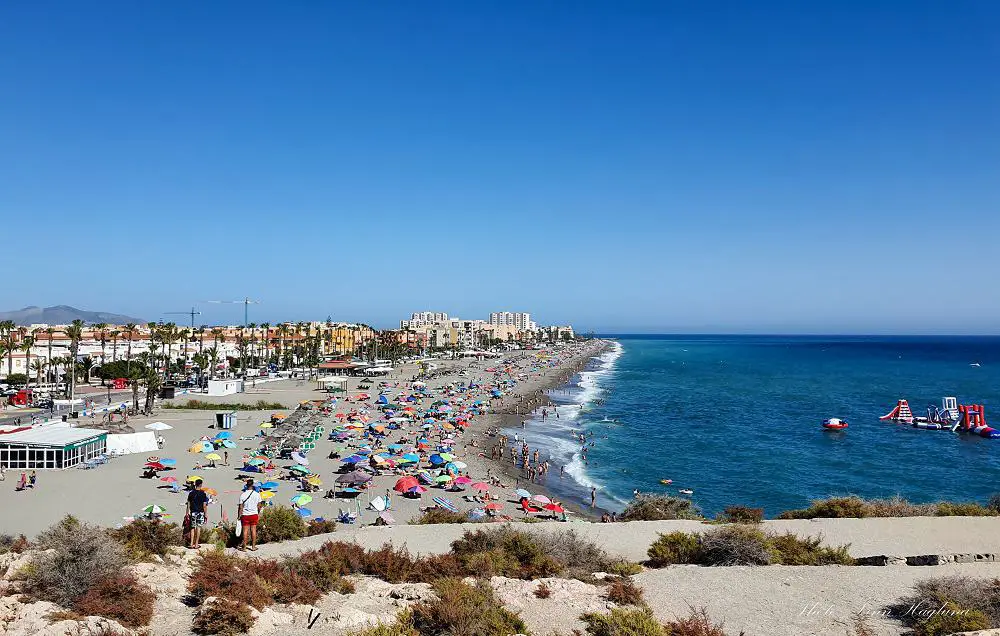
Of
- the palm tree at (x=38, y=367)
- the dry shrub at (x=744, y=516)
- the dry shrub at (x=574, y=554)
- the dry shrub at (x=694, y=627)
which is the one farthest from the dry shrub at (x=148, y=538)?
the palm tree at (x=38, y=367)

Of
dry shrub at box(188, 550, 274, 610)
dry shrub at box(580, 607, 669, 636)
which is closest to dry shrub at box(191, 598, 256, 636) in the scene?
dry shrub at box(188, 550, 274, 610)

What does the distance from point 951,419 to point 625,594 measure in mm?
50064

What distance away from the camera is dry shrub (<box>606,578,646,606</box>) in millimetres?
8586

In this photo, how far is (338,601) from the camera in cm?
806

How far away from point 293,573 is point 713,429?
40284mm

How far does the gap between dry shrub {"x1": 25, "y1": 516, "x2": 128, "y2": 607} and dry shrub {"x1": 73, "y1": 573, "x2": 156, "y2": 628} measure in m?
0.13

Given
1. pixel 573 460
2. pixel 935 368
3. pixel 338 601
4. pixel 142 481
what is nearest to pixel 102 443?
pixel 142 481

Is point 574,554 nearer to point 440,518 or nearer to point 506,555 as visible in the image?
point 506,555

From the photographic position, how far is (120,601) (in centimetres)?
737

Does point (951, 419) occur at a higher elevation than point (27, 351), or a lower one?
lower

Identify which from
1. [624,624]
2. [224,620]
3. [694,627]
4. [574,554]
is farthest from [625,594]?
[224,620]

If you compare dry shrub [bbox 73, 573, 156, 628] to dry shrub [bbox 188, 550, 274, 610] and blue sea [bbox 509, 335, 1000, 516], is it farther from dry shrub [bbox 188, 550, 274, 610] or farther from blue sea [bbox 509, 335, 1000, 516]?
blue sea [bbox 509, 335, 1000, 516]

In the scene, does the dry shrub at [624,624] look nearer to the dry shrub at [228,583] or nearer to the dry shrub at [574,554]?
the dry shrub at [574,554]

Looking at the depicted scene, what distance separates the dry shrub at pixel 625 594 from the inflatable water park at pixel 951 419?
46241 mm
